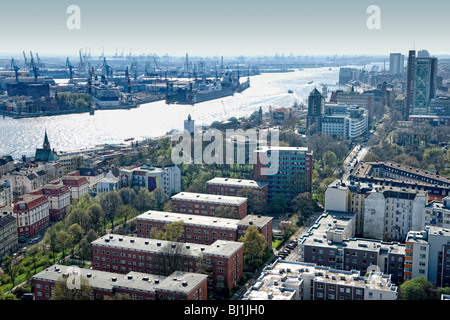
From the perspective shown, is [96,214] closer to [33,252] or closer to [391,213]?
[33,252]

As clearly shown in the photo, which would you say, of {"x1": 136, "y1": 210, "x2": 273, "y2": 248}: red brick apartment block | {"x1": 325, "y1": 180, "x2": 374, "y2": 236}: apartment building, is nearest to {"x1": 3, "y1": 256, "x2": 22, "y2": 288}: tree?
{"x1": 136, "y1": 210, "x2": 273, "y2": 248}: red brick apartment block

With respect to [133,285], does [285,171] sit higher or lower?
higher

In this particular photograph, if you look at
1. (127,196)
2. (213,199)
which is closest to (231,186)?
(213,199)

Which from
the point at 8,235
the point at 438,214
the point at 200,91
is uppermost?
the point at 200,91

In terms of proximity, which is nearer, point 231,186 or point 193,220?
point 193,220

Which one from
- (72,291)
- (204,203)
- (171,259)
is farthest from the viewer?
(204,203)
